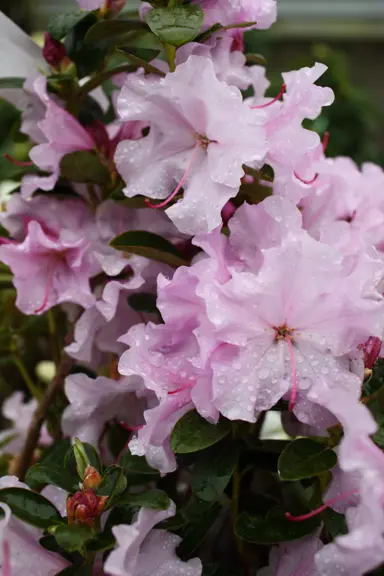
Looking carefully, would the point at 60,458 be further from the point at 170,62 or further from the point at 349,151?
the point at 349,151

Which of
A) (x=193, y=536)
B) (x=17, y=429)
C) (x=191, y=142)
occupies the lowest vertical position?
(x=17, y=429)

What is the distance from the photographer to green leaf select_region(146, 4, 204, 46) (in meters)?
0.73

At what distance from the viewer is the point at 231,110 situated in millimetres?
737

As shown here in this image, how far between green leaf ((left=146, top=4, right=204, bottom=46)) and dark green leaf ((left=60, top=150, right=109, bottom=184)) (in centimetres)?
18

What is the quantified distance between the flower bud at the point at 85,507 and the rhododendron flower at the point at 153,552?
4cm

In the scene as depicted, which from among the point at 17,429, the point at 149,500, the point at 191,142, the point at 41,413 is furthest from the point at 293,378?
the point at 17,429

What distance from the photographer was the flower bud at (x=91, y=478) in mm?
691

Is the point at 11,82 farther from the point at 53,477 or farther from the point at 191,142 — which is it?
the point at 53,477

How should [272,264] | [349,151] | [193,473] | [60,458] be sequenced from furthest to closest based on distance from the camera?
[349,151], [60,458], [193,473], [272,264]

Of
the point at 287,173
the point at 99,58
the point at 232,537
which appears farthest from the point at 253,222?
the point at 232,537

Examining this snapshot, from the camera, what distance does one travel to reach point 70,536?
25.1 inches

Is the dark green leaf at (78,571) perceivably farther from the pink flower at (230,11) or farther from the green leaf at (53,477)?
the pink flower at (230,11)

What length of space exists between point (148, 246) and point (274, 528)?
0.32 m

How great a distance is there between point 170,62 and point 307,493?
51 centimetres
